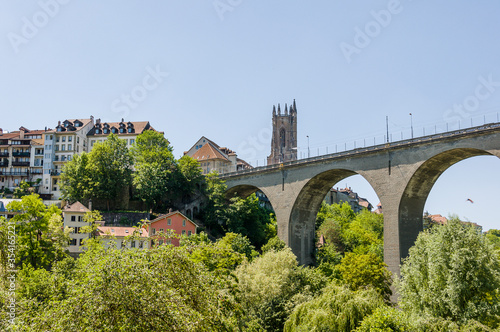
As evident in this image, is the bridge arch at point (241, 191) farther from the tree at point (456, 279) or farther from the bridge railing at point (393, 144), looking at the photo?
the tree at point (456, 279)

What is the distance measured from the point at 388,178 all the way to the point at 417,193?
2.95 meters

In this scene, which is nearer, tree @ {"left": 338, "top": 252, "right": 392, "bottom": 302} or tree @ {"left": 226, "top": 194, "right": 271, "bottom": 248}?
tree @ {"left": 338, "top": 252, "right": 392, "bottom": 302}

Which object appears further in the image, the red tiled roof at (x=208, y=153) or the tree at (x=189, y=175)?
the red tiled roof at (x=208, y=153)

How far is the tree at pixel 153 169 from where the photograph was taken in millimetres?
66562

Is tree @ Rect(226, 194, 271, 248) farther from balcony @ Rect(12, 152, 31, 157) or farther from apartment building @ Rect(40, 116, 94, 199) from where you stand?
balcony @ Rect(12, 152, 31, 157)

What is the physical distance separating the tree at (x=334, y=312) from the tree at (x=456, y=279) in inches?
89.3

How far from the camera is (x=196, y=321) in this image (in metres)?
11.5

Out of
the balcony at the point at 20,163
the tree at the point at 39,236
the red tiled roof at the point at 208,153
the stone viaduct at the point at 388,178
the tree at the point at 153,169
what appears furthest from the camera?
the balcony at the point at 20,163

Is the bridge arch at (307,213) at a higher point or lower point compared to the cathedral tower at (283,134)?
lower

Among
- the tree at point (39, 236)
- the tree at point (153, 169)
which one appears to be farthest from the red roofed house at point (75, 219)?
the tree at point (153, 169)

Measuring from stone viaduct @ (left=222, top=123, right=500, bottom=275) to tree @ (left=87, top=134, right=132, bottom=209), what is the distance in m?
19.9

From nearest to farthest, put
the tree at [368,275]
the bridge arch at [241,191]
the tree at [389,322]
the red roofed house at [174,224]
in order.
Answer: the tree at [389,322] < the tree at [368,275] < the red roofed house at [174,224] < the bridge arch at [241,191]

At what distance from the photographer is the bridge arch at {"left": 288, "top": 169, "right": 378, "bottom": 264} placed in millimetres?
59219

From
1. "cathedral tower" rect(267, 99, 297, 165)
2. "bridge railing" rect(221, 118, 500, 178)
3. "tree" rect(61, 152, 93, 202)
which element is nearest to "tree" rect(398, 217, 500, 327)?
"bridge railing" rect(221, 118, 500, 178)
